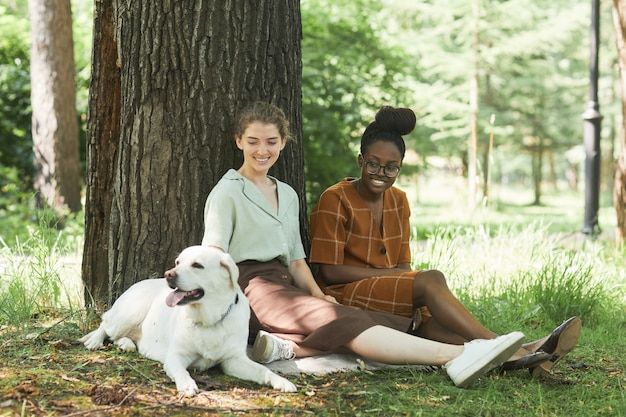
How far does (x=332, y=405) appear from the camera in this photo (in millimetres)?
3398

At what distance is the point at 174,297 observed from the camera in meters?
3.52

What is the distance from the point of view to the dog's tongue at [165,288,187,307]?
11.4ft

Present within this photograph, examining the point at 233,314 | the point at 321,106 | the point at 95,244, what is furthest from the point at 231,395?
the point at 321,106

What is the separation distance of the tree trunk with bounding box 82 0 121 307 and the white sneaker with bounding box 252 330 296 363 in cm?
157

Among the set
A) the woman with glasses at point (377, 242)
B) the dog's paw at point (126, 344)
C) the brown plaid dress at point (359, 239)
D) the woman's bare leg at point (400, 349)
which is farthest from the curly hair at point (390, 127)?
the dog's paw at point (126, 344)

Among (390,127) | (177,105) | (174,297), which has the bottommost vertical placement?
(174,297)

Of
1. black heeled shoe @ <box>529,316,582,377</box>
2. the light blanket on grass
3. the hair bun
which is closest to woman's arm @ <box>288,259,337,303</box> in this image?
the light blanket on grass

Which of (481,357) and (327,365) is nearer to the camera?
(481,357)

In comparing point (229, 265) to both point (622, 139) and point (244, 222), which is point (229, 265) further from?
point (622, 139)

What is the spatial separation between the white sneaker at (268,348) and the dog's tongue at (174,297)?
609 millimetres

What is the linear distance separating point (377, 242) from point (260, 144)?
3.58ft

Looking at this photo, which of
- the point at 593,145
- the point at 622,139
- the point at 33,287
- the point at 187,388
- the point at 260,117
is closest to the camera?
the point at 187,388

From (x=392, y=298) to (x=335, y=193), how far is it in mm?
815

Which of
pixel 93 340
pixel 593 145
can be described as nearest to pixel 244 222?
pixel 93 340
